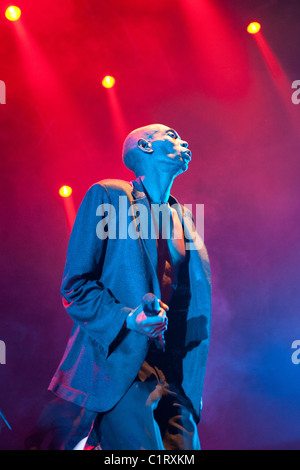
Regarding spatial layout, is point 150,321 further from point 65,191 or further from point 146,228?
point 65,191

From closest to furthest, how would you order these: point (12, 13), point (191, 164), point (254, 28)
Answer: point (12, 13)
point (254, 28)
point (191, 164)

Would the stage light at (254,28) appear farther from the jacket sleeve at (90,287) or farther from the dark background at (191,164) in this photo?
the jacket sleeve at (90,287)

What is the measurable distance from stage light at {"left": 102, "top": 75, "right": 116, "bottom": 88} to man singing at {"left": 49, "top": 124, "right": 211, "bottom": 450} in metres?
2.87

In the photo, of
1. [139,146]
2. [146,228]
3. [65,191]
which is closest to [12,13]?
[65,191]

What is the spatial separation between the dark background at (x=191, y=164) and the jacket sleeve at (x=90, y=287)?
3.11 meters

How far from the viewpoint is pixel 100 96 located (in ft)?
16.5

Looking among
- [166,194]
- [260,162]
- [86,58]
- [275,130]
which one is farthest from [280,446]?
[86,58]

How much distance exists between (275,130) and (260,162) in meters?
0.38

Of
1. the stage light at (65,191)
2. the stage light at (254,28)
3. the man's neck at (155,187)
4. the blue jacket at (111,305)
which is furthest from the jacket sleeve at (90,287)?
the stage light at (254,28)

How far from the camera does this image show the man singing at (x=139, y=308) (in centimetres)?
174

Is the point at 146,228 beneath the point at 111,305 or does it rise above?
above

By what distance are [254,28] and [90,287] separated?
4.05 m

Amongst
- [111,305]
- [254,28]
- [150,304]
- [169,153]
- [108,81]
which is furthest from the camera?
[108,81]

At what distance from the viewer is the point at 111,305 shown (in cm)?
180
